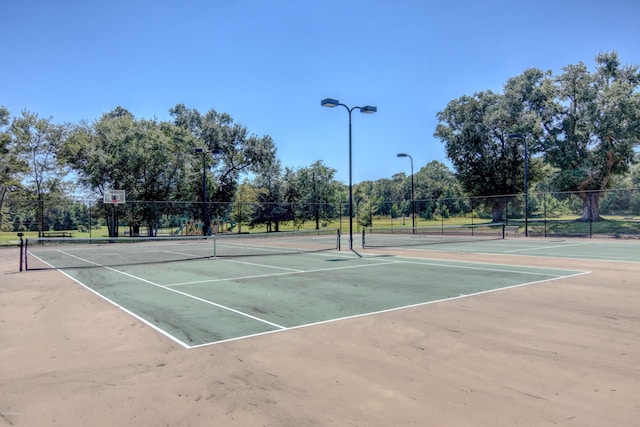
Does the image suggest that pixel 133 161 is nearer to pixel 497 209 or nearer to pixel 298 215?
pixel 298 215

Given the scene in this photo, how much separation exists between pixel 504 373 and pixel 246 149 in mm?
47955

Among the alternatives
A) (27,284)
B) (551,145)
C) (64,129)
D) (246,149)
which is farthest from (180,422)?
(246,149)

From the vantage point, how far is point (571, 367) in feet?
14.5

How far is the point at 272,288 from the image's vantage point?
957 centimetres

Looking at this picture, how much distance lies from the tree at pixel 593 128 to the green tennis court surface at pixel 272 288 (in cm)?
2694

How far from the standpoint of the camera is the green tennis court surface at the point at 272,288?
21.7ft

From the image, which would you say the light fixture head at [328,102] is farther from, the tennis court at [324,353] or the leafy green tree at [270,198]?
the leafy green tree at [270,198]

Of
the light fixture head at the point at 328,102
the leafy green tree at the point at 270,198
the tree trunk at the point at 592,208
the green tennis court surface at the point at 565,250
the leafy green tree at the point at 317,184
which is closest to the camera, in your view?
the green tennis court surface at the point at 565,250

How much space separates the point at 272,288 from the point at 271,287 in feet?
0.50

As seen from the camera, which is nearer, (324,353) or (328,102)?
(324,353)

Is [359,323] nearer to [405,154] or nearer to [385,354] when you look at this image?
[385,354]

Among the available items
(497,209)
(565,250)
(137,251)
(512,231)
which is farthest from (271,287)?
(497,209)

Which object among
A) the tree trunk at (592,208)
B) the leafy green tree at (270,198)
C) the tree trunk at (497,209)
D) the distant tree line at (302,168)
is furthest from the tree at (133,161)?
the tree trunk at (592,208)

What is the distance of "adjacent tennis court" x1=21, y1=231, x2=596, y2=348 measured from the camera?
21.8 feet
